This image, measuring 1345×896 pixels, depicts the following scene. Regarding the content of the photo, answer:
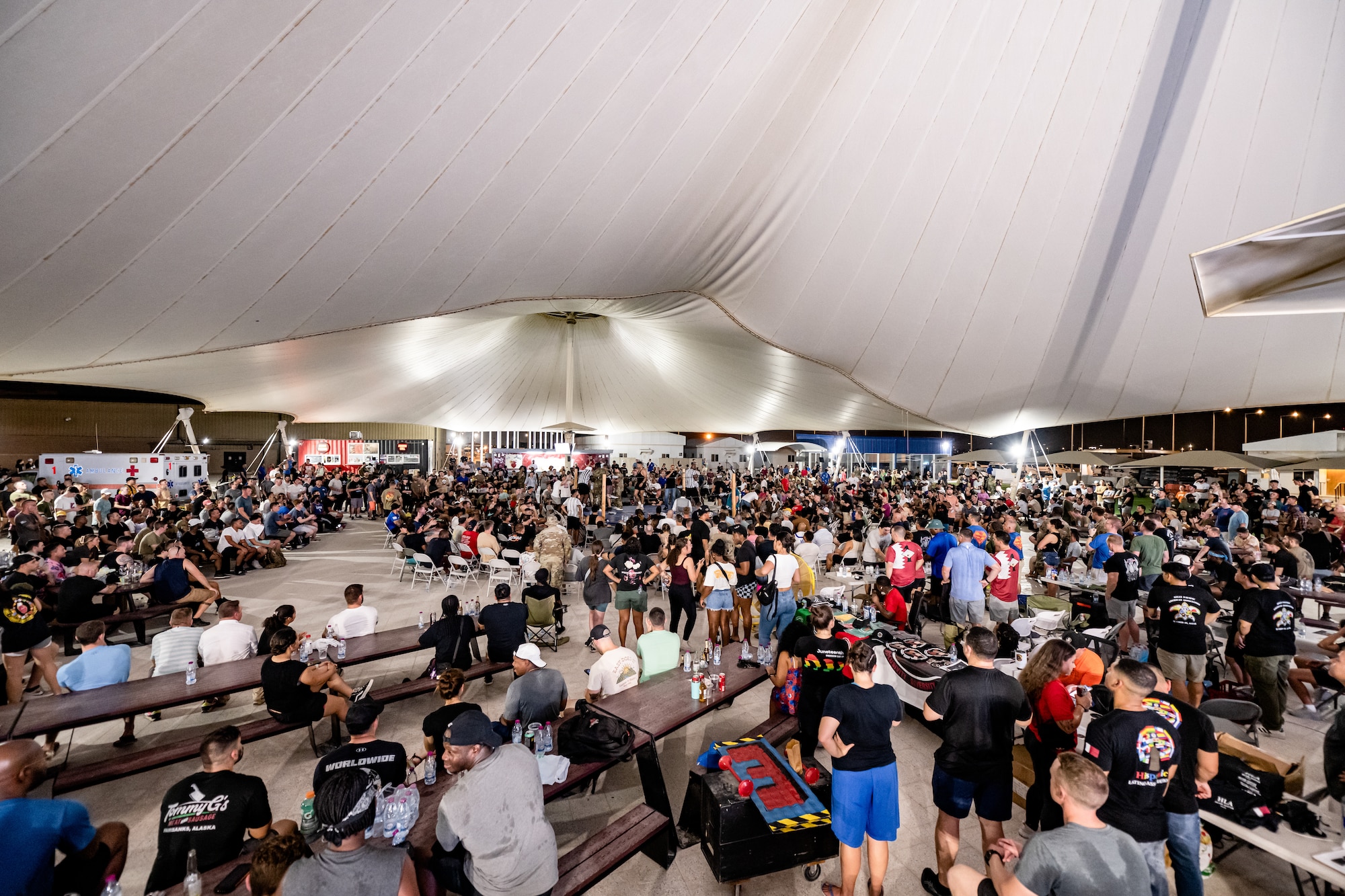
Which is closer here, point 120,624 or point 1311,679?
point 1311,679

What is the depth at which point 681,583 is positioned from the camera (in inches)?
235

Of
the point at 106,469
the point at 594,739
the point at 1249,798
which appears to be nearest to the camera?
Answer: the point at 1249,798

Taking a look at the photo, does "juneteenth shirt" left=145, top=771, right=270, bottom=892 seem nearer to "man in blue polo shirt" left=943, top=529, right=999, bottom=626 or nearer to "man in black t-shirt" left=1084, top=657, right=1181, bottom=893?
"man in black t-shirt" left=1084, top=657, right=1181, bottom=893

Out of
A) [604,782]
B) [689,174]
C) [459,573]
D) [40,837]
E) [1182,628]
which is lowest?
[604,782]

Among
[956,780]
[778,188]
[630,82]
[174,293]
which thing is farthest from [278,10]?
[956,780]

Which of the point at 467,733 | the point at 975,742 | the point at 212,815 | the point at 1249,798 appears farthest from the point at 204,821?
the point at 1249,798

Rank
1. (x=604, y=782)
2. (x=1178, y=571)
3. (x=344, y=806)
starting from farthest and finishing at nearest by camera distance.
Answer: (x=1178, y=571), (x=604, y=782), (x=344, y=806)

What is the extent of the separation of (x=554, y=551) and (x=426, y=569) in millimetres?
2194

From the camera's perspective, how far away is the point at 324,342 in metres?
10.2

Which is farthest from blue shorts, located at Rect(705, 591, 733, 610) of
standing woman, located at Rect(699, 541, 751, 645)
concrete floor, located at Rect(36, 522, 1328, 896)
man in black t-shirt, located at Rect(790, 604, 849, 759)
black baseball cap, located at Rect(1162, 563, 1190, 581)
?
black baseball cap, located at Rect(1162, 563, 1190, 581)

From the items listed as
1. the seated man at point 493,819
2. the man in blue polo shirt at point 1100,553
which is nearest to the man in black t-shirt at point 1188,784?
the seated man at point 493,819

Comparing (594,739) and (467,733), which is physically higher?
(467,733)

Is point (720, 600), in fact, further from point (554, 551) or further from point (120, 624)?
point (120, 624)

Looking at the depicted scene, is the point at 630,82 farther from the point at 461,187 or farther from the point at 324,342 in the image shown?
the point at 324,342
